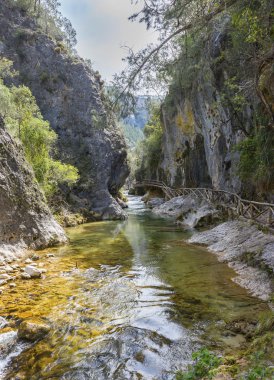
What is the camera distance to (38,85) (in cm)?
3444

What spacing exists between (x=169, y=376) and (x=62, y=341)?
2.02 meters

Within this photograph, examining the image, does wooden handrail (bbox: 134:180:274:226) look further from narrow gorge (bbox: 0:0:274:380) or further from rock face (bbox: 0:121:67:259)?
rock face (bbox: 0:121:67:259)

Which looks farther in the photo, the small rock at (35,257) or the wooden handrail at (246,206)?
Result: the wooden handrail at (246,206)

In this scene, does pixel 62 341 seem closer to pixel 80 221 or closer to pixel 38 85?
pixel 80 221

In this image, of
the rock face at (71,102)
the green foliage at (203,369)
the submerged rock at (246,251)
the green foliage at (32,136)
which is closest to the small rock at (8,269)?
the submerged rock at (246,251)

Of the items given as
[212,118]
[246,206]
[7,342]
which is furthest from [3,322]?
[212,118]

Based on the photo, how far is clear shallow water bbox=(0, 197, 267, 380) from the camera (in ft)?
15.2

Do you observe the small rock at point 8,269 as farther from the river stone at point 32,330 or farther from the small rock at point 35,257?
the river stone at point 32,330

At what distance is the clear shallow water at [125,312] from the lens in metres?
4.62

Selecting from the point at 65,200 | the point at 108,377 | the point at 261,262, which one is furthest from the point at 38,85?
the point at 108,377

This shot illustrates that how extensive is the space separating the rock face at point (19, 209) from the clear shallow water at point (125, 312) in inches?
68.1

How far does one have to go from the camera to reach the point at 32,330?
17.9ft

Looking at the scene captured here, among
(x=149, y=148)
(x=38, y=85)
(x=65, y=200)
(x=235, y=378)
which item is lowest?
(x=235, y=378)

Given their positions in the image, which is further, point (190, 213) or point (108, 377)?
point (190, 213)
